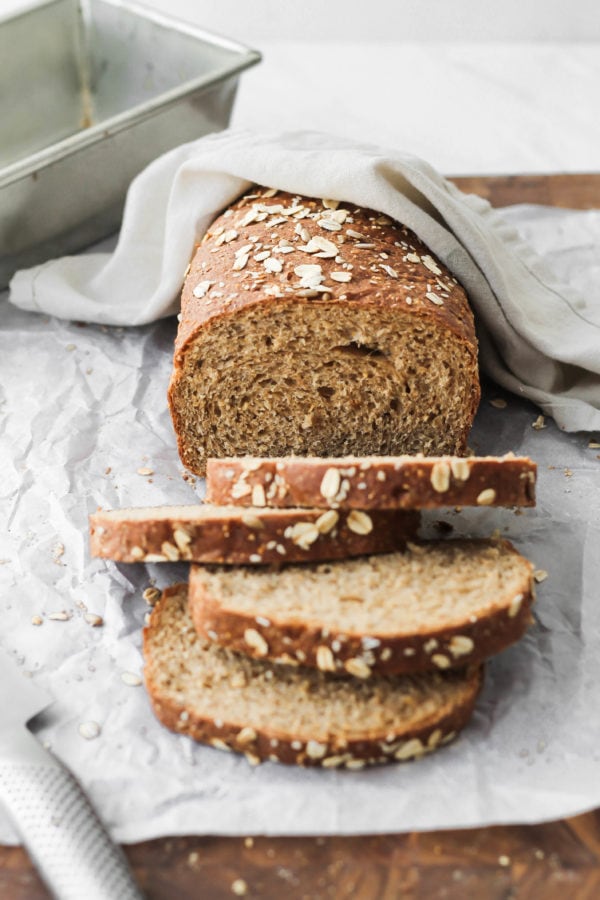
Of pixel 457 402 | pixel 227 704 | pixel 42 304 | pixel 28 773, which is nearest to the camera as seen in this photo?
pixel 28 773

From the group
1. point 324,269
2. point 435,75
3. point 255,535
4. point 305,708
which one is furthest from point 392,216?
point 435,75

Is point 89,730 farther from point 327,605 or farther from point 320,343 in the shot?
point 320,343

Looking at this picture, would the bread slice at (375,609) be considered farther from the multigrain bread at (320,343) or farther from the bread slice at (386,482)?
the multigrain bread at (320,343)

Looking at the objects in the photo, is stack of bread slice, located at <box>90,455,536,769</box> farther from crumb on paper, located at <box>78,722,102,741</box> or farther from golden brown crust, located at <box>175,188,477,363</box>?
golden brown crust, located at <box>175,188,477,363</box>

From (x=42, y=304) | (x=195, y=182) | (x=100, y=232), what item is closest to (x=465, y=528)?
(x=195, y=182)

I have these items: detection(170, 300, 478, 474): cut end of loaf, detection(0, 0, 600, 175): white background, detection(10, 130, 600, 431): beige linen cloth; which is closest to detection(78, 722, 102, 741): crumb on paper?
detection(170, 300, 478, 474): cut end of loaf

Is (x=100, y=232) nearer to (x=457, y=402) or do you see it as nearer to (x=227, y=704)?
(x=457, y=402)
